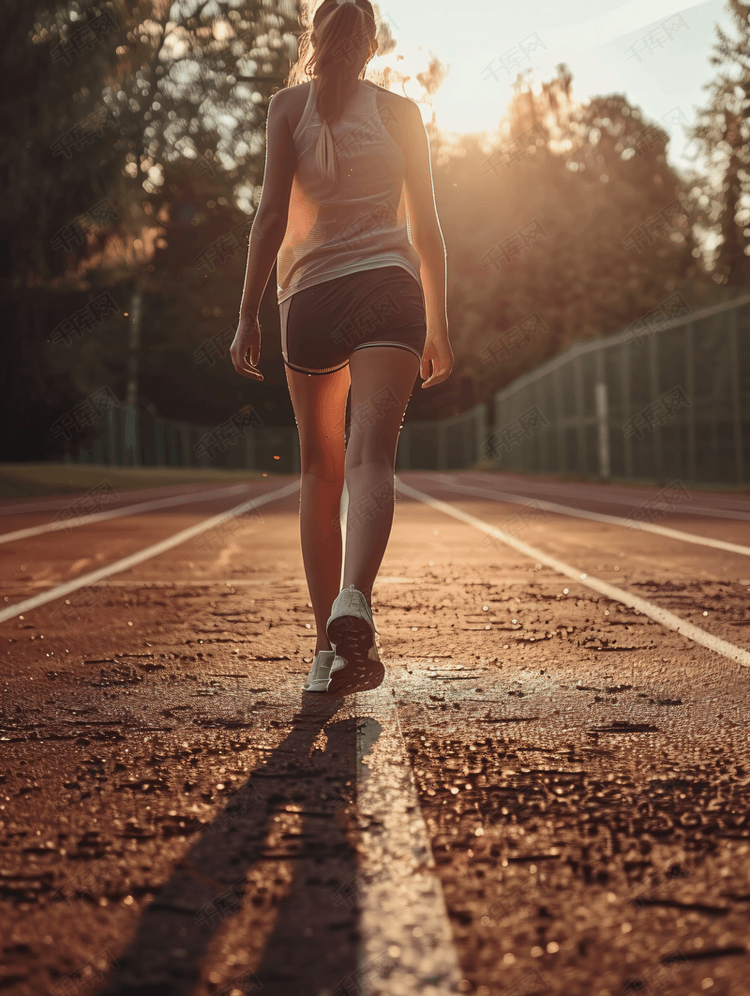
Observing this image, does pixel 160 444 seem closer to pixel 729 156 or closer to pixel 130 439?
pixel 130 439

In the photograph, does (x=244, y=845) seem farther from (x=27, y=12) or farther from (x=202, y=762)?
(x=27, y=12)

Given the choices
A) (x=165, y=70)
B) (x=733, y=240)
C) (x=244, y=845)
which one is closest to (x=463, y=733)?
(x=244, y=845)

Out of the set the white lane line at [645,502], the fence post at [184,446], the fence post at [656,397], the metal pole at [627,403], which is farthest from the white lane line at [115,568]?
the fence post at [184,446]

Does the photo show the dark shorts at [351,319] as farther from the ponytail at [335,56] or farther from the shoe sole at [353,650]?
the shoe sole at [353,650]

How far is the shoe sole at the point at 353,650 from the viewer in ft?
12.3

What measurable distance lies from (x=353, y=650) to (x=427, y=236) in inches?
63.2

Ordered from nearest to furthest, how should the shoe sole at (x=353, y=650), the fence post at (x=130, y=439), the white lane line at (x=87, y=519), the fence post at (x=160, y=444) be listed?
the shoe sole at (x=353, y=650)
the white lane line at (x=87, y=519)
the fence post at (x=130, y=439)
the fence post at (x=160, y=444)

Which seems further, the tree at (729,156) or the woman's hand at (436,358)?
the tree at (729,156)

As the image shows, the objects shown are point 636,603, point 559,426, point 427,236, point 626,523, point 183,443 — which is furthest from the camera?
point 183,443

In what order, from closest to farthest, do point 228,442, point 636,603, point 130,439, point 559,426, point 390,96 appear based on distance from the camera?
point 390,96 → point 636,603 → point 559,426 → point 130,439 → point 228,442

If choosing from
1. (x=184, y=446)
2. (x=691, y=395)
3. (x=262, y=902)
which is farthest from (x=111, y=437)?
(x=262, y=902)

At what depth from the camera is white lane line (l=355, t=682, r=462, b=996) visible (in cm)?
194

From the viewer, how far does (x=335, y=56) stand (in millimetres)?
4238

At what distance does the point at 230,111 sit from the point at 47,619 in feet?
105
